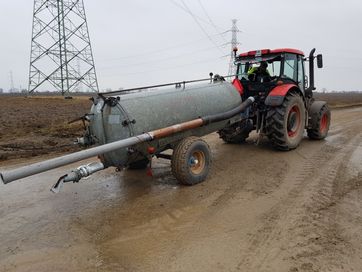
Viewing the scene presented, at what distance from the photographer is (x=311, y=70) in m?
9.27

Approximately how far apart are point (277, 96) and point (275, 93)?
140 mm

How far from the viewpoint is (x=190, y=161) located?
5.96 m

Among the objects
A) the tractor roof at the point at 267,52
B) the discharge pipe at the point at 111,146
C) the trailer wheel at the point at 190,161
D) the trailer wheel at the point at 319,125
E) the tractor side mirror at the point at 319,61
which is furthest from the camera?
the trailer wheel at the point at 319,125

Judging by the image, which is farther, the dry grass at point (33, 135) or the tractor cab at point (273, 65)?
the dry grass at point (33, 135)

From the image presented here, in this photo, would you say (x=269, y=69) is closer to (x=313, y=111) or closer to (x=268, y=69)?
(x=268, y=69)

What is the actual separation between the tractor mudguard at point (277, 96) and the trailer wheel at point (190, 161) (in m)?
2.24

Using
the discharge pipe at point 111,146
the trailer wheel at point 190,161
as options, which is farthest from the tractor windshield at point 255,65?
the trailer wheel at point 190,161

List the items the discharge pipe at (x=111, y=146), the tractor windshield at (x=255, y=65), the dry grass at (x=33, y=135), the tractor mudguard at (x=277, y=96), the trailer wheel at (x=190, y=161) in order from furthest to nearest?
the dry grass at (x=33, y=135), the tractor windshield at (x=255, y=65), the tractor mudguard at (x=277, y=96), the trailer wheel at (x=190, y=161), the discharge pipe at (x=111, y=146)

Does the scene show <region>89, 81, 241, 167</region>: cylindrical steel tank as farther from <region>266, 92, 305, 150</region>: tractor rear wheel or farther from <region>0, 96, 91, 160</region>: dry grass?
<region>0, 96, 91, 160</region>: dry grass

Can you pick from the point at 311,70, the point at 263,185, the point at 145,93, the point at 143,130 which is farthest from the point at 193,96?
the point at 311,70

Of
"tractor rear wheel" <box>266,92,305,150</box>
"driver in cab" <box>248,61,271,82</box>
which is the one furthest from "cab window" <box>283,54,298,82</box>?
"tractor rear wheel" <box>266,92,305,150</box>

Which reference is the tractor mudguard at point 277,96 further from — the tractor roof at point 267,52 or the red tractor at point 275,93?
the tractor roof at point 267,52

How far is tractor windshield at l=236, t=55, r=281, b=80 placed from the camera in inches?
326

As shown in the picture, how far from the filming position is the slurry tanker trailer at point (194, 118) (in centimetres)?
536
